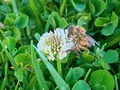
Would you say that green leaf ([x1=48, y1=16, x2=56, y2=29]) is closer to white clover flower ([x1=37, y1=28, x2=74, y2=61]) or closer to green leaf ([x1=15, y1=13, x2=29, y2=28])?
green leaf ([x1=15, y1=13, x2=29, y2=28])

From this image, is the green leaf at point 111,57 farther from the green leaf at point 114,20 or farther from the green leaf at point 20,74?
the green leaf at point 20,74

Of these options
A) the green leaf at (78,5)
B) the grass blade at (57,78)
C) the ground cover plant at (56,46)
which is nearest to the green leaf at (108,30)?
the ground cover plant at (56,46)

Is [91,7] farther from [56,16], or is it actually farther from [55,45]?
[55,45]

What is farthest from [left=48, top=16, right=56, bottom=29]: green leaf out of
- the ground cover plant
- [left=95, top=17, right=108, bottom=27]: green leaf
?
[left=95, top=17, right=108, bottom=27]: green leaf

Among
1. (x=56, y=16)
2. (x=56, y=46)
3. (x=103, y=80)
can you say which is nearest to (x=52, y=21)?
(x=56, y=16)

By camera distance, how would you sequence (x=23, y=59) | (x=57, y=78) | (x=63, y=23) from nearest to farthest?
(x=57, y=78)
(x=23, y=59)
(x=63, y=23)

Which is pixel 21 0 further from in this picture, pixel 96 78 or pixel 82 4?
pixel 96 78


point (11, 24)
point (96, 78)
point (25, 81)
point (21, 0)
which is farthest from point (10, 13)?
point (96, 78)
